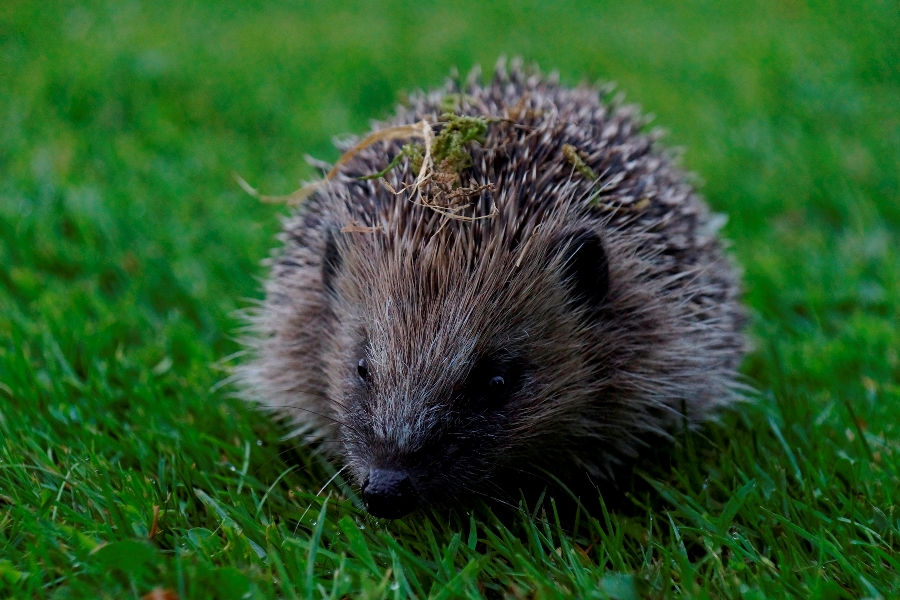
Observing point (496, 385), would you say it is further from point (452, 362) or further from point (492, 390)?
point (452, 362)

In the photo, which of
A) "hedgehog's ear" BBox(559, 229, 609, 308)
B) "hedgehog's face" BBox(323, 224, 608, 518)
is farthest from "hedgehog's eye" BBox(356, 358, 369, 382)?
"hedgehog's ear" BBox(559, 229, 609, 308)

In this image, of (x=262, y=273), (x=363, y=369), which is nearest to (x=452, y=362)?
(x=363, y=369)

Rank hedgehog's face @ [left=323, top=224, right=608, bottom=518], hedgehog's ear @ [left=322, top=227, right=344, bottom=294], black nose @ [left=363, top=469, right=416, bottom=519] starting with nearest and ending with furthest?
black nose @ [left=363, top=469, right=416, bottom=519], hedgehog's face @ [left=323, top=224, right=608, bottom=518], hedgehog's ear @ [left=322, top=227, right=344, bottom=294]

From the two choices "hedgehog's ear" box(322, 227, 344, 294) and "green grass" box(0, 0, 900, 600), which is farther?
"hedgehog's ear" box(322, 227, 344, 294)

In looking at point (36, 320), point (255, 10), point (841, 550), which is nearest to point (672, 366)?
point (841, 550)

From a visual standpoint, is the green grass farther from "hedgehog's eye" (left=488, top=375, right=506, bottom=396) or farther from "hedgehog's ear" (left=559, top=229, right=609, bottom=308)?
"hedgehog's ear" (left=559, top=229, right=609, bottom=308)

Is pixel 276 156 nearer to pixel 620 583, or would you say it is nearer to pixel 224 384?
pixel 224 384
